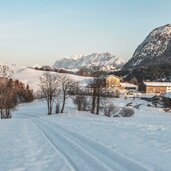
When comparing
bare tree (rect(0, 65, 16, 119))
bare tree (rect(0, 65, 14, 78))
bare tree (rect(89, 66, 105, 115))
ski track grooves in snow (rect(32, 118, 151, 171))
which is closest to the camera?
ski track grooves in snow (rect(32, 118, 151, 171))

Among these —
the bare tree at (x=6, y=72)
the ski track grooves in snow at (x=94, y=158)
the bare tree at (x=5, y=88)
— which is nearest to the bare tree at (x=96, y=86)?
the bare tree at (x=5, y=88)

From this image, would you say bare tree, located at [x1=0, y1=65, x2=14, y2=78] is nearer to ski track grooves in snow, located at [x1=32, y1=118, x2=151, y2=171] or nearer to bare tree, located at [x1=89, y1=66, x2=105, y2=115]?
bare tree, located at [x1=89, y1=66, x2=105, y2=115]

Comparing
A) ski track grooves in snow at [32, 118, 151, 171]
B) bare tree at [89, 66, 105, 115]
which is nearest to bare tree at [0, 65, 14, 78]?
bare tree at [89, 66, 105, 115]

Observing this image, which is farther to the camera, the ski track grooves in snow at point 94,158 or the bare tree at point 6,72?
the bare tree at point 6,72

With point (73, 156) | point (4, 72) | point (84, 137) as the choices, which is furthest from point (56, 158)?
point (4, 72)

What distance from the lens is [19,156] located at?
50.9 feet

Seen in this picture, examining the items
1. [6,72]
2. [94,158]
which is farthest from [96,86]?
[94,158]

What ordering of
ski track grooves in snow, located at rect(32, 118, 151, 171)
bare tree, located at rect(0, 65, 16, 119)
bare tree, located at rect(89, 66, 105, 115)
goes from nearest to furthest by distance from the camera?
1. ski track grooves in snow, located at rect(32, 118, 151, 171)
2. bare tree, located at rect(0, 65, 16, 119)
3. bare tree, located at rect(89, 66, 105, 115)

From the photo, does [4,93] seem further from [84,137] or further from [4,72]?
[84,137]

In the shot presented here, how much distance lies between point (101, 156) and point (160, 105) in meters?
119

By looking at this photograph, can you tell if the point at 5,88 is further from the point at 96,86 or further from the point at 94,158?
the point at 94,158

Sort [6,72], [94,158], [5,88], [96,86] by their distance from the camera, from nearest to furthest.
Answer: [94,158] → [6,72] → [5,88] → [96,86]

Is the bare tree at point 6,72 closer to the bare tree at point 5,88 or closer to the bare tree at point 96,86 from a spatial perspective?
the bare tree at point 5,88

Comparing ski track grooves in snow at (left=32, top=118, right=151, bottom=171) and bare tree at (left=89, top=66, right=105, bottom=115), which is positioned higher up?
bare tree at (left=89, top=66, right=105, bottom=115)
